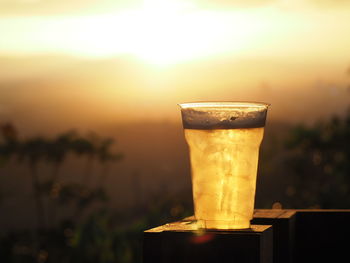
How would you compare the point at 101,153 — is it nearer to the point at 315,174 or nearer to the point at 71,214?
the point at 71,214

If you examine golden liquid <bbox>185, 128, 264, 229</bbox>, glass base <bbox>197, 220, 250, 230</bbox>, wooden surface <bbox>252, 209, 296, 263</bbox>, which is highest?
golden liquid <bbox>185, 128, 264, 229</bbox>

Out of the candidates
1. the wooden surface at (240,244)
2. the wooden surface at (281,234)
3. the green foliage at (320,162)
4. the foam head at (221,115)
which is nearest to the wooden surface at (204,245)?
the wooden surface at (240,244)

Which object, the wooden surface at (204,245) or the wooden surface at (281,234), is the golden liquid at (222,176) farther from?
the wooden surface at (281,234)

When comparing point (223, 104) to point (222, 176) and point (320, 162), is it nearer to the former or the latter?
point (222, 176)

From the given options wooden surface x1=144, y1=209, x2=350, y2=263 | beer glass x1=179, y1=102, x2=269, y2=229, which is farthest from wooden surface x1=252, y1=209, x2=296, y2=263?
beer glass x1=179, y1=102, x2=269, y2=229

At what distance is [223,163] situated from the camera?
243 centimetres

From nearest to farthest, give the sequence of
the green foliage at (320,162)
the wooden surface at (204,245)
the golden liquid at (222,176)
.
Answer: the wooden surface at (204,245) → the golden liquid at (222,176) → the green foliage at (320,162)

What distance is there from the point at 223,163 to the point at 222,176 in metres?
0.05

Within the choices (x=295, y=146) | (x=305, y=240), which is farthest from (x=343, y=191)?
(x=305, y=240)

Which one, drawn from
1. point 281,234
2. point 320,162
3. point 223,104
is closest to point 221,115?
point 223,104

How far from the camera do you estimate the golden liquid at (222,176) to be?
2.43 meters

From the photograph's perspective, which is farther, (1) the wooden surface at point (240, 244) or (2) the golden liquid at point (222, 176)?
(2) the golden liquid at point (222, 176)

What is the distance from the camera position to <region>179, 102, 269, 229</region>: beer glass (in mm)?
2436

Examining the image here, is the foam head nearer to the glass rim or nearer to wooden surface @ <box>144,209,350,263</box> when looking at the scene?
the glass rim
